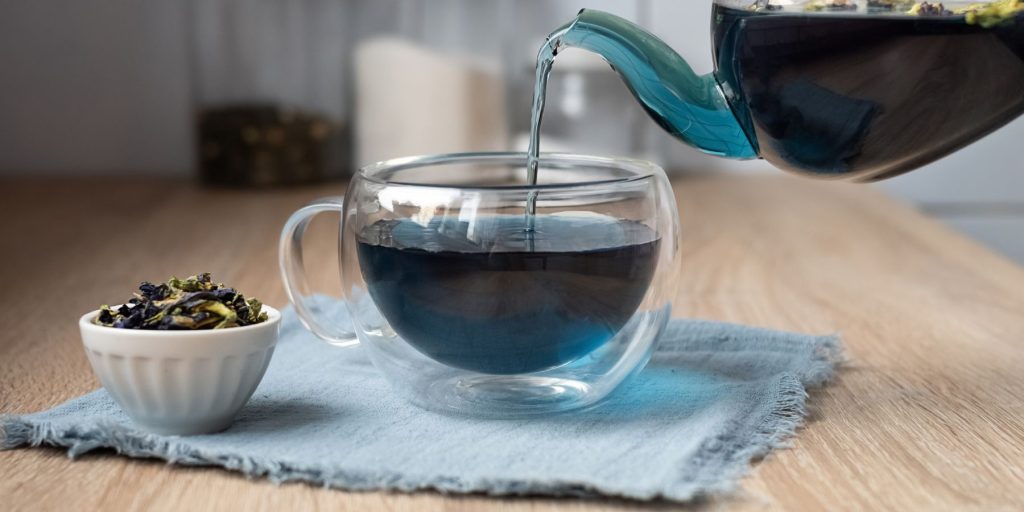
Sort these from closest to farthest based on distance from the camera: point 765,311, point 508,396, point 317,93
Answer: point 508,396, point 765,311, point 317,93

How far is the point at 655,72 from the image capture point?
2.23 ft

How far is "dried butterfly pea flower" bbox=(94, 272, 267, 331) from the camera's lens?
58cm

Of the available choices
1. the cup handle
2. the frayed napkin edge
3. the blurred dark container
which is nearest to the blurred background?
the blurred dark container

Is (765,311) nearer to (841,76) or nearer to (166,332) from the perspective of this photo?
(841,76)

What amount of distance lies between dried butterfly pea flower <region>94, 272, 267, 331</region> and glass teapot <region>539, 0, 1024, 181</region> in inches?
9.0

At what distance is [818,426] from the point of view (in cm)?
63

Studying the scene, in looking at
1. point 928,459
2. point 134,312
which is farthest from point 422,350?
point 928,459

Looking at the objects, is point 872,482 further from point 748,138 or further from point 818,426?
point 748,138

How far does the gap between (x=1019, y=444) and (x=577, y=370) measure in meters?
0.23

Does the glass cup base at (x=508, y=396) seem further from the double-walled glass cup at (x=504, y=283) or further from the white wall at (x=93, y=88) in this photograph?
the white wall at (x=93, y=88)

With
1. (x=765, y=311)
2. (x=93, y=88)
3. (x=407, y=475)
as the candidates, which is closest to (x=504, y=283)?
(x=407, y=475)

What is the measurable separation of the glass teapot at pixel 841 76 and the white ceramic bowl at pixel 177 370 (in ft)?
0.82

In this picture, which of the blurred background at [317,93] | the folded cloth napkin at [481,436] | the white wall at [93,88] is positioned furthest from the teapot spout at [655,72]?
the white wall at [93,88]

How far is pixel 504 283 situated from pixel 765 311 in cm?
39
